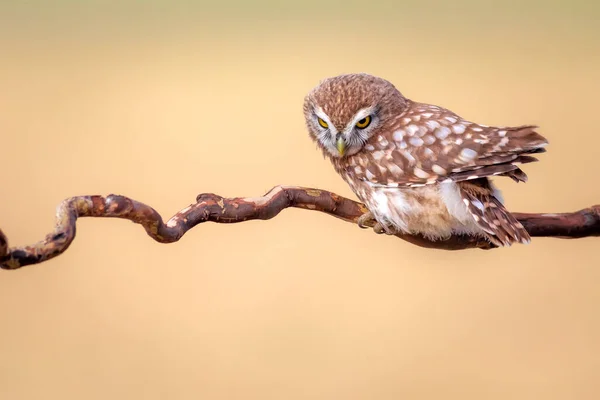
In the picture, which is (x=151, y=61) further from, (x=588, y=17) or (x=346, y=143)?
(x=588, y=17)

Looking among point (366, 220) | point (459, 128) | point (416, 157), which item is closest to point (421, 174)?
point (416, 157)

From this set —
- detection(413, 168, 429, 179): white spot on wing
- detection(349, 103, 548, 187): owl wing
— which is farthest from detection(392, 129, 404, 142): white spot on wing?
detection(413, 168, 429, 179): white spot on wing

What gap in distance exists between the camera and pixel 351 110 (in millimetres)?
1762

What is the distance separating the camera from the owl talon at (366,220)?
1.91 meters

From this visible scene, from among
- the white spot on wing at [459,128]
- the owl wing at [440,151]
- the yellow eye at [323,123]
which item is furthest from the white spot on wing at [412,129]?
the yellow eye at [323,123]

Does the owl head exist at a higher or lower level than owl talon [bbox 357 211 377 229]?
higher

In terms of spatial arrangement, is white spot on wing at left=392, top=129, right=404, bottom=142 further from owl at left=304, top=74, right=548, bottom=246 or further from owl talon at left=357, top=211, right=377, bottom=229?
owl talon at left=357, top=211, right=377, bottom=229

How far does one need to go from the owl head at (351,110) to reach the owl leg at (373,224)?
0.18 m

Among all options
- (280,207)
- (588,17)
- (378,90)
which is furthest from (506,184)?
(280,207)

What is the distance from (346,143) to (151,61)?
128cm

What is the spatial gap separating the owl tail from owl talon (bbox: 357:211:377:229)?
32cm

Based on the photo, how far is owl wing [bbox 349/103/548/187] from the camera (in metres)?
1.55

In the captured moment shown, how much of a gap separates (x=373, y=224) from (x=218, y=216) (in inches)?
24.0

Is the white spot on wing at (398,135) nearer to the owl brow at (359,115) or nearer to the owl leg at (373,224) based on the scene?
the owl brow at (359,115)
